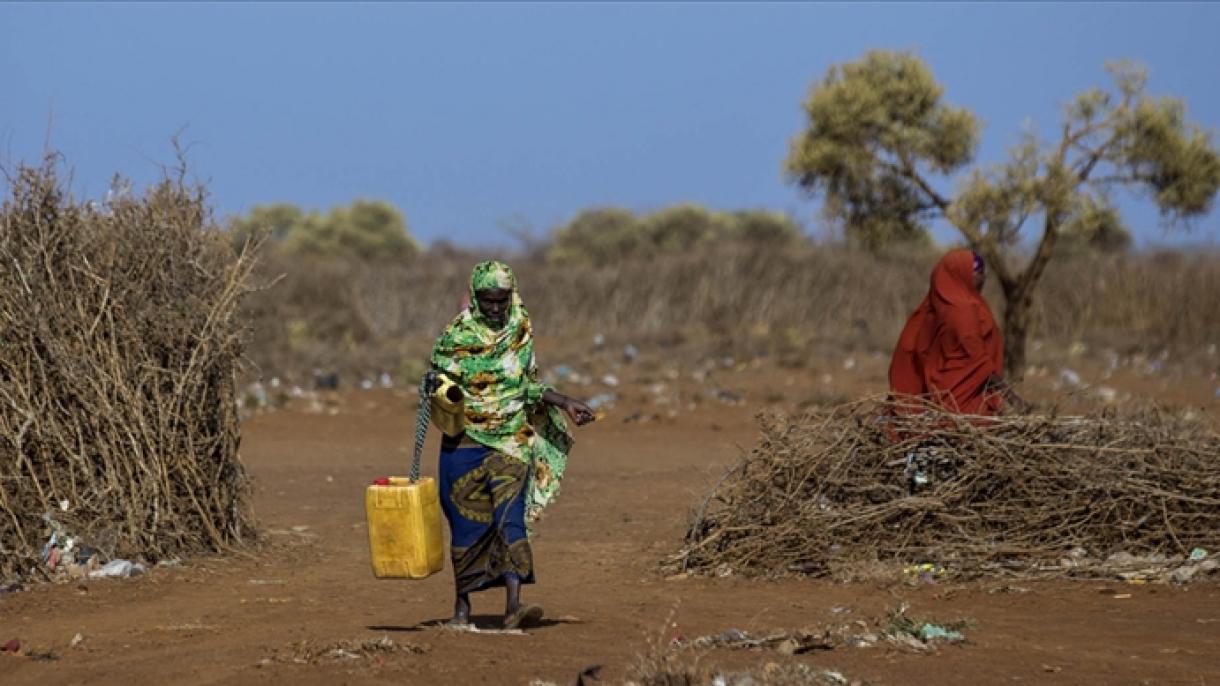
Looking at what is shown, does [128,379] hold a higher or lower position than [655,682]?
higher

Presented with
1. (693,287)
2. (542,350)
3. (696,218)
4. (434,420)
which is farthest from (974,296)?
(696,218)

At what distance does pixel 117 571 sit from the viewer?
9.93 m

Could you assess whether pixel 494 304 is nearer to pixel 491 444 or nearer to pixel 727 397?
pixel 491 444

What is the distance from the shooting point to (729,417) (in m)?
20.3

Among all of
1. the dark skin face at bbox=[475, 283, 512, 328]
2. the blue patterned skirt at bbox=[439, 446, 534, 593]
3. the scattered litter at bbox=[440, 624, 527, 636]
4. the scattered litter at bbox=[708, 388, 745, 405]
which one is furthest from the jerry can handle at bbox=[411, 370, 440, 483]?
the scattered litter at bbox=[708, 388, 745, 405]

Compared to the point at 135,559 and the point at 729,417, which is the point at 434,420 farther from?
the point at 729,417

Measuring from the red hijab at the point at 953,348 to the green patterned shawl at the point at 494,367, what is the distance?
2803 millimetres

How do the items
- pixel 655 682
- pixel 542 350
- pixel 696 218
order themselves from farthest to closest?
pixel 696 218
pixel 542 350
pixel 655 682

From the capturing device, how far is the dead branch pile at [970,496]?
373 inches

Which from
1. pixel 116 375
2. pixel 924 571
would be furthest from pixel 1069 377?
pixel 116 375

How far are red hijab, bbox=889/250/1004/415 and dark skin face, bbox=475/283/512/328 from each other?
2.97m

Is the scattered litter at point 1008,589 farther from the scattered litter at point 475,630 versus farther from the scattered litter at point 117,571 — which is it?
the scattered litter at point 117,571

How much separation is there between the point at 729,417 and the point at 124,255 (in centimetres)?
1075

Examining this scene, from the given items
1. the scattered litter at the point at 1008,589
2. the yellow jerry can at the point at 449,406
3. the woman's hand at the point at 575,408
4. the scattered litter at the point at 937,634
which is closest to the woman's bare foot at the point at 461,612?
the yellow jerry can at the point at 449,406
